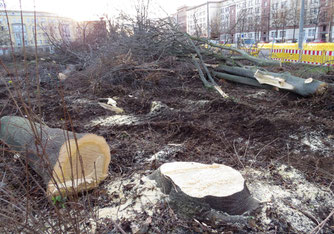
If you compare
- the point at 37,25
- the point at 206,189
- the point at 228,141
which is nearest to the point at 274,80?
the point at 228,141

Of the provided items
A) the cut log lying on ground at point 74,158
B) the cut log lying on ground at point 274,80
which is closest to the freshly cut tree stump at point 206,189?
the cut log lying on ground at point 74,158

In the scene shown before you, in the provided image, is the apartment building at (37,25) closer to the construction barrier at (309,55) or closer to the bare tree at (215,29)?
the bare tree at (215,29)

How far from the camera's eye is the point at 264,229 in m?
2.07

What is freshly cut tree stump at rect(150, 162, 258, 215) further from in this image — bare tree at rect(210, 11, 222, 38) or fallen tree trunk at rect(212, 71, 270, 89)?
bare tree at rect(210, 11, 222, 38)

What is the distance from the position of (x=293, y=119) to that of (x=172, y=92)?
3.52 meters

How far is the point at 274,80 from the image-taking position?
6.17 metres

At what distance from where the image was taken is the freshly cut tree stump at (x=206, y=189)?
2076mm

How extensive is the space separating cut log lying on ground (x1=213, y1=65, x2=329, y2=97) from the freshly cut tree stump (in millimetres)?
4083

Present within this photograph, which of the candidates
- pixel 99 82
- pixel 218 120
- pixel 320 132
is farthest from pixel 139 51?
pixel 320 132

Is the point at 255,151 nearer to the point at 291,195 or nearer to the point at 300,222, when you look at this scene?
the point at 291,195

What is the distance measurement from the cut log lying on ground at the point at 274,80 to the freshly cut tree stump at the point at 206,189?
4.08m

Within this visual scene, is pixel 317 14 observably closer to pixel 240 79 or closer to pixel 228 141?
pixel 240 79

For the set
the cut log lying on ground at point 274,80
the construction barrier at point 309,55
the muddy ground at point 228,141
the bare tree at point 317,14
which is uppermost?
the bare tree at point 317,14

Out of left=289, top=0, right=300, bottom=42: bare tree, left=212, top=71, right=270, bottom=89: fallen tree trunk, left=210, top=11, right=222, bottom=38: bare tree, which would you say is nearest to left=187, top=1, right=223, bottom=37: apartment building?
left=210, top=11, right=222, bottom=38: bare tree
